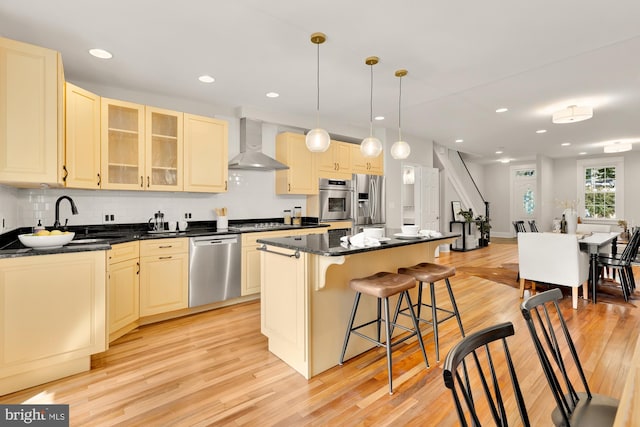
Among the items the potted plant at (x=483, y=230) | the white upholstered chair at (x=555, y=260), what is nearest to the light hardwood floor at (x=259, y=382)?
the white upholstered chair at (x=555, y=260)

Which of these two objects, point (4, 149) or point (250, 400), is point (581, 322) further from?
point (4, 149)

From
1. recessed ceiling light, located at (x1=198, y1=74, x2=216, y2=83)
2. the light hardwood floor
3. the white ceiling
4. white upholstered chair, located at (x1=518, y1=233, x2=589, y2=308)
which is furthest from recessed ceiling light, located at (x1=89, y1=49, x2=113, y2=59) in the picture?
white upholstered chair, located at (x1=518, y1=233, x2=589, y2=308)

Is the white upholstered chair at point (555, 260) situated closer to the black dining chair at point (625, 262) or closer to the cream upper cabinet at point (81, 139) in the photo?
the black dining chair at point (625, 262)

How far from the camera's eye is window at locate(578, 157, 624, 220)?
917cm

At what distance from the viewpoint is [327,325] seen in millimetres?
2482

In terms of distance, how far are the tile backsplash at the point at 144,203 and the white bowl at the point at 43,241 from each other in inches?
19.7

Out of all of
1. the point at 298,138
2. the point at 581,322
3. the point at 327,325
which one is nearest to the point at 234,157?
the point at 298,138

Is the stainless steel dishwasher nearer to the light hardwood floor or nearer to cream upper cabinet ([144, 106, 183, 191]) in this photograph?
the light hardwood floor

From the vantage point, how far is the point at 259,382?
229 centimetres

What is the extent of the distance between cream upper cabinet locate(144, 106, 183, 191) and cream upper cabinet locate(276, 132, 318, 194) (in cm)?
152

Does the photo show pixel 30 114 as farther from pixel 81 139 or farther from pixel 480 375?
pixel 480 375

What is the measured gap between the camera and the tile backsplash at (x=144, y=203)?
10.5ft

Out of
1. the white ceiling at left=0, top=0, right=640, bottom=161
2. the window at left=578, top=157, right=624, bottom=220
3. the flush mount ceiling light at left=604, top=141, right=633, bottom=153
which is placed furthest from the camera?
the window at left=578, top=157, right=624, bottom=220
